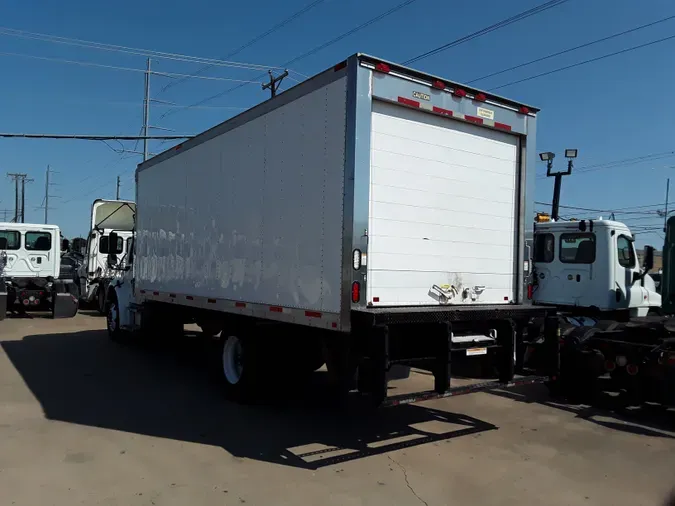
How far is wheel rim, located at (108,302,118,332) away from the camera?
12.6 metres

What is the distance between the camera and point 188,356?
35.8 feet

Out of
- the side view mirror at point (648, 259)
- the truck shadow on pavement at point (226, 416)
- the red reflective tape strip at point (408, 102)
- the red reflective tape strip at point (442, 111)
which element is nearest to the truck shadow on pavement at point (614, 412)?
the truck shadow on pavement at point (226, 416)

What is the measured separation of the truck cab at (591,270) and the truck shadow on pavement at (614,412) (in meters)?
2.26

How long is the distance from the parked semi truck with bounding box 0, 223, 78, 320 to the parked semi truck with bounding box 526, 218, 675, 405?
13.4m

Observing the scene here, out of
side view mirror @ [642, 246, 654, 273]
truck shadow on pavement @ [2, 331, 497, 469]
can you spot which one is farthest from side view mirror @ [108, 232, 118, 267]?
side view mirror @ [642, 246, 654, 273]

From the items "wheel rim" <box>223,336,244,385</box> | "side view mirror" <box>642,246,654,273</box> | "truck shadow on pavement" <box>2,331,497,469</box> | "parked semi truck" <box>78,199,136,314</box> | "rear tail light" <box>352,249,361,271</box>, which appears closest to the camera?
"rear tail light" <box>352,249,361,271</box>

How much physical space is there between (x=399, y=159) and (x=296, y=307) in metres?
1.85

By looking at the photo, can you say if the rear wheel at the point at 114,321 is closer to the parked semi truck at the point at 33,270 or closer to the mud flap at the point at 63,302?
the mud flap at the point at 63,302

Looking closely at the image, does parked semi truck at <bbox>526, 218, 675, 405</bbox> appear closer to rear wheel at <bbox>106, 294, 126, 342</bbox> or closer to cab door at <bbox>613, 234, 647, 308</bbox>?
cab door at <bbox>613, 234, 647, 308</bbox>

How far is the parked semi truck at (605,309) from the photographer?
7.21m

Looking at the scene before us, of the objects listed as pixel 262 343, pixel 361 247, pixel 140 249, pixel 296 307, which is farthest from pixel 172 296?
pixel 361 247

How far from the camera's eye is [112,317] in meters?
12.8

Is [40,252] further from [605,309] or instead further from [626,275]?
[626,275]

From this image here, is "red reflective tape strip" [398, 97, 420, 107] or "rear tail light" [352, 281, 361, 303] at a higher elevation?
"red reflective tape strip" [398, 97, 420, 107]
